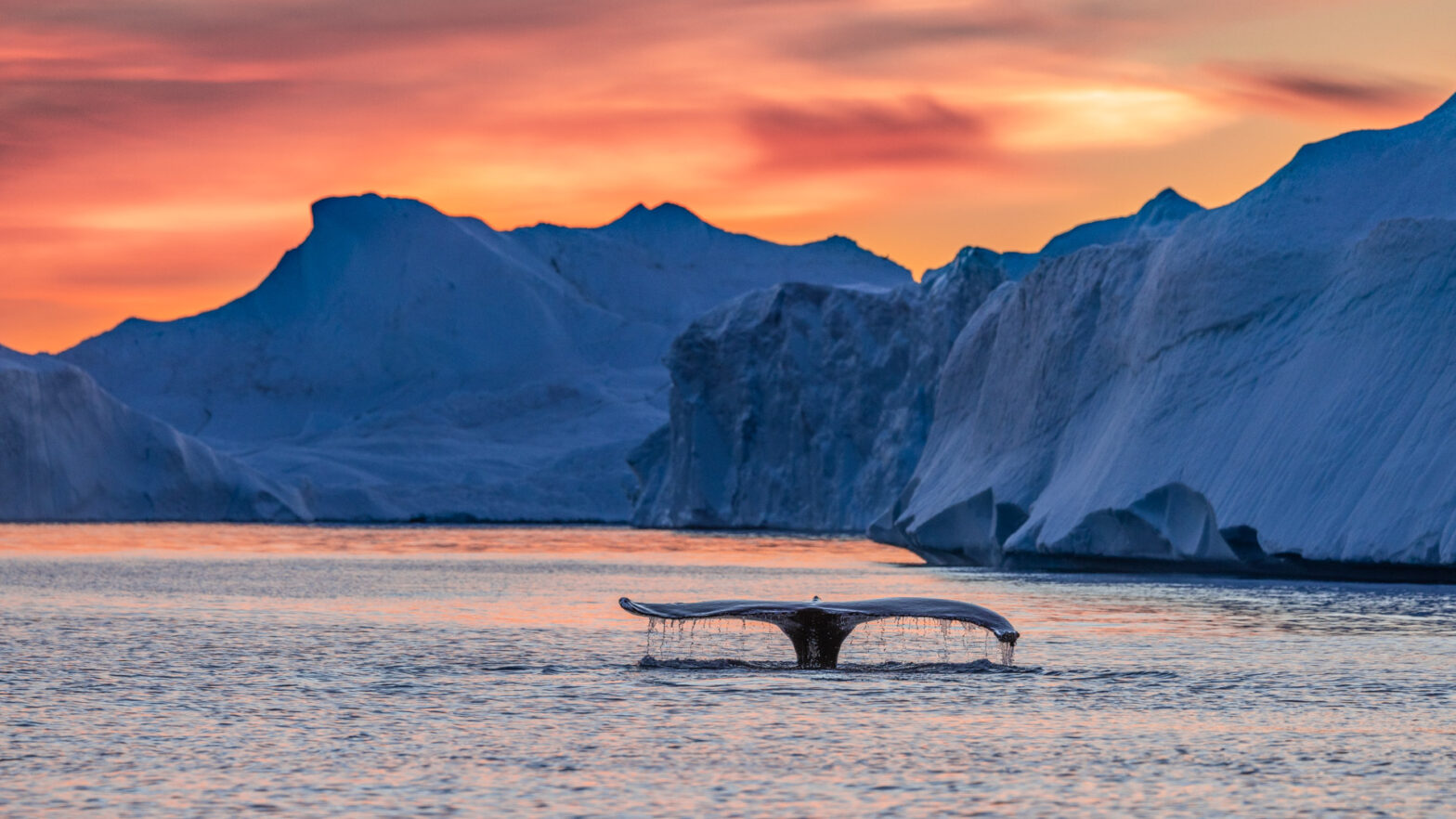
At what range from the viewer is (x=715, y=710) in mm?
25234

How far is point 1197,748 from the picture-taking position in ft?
71.3

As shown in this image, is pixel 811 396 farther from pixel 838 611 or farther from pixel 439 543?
pixel 838 611

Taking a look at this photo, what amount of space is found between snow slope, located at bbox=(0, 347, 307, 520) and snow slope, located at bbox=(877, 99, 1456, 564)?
86.2m

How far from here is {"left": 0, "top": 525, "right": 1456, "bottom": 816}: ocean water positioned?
1847 cm

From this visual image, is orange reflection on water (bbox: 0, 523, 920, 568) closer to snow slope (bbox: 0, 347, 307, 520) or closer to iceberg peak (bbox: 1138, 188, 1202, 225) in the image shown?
snow slope (bbox: 0, 347, 307, 520)

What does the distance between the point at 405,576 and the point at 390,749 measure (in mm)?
48132

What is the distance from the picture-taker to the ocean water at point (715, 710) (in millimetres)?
18469

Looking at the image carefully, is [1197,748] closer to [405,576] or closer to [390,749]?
[390,749]

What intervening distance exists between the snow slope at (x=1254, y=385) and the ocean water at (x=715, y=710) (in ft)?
9.57

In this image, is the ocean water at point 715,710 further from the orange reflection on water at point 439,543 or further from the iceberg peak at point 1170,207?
the iceberg peak at point 1170,207

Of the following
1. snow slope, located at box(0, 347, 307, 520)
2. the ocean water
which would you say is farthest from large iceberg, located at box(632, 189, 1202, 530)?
the ocean water

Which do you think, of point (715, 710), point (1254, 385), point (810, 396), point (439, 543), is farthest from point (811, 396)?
point (715, 710)

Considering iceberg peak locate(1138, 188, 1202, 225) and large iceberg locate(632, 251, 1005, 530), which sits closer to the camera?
large iceberg locate(632, 251, 1005, 530)

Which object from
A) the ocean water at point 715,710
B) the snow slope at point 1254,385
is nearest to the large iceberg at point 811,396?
the snow slope at point 1254,385
